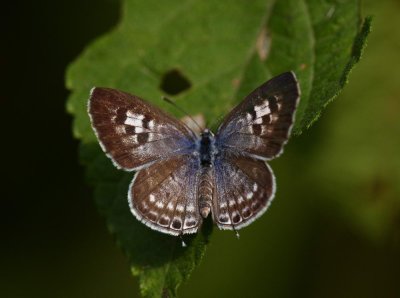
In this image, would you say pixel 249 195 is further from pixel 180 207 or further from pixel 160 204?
pixel 160 204

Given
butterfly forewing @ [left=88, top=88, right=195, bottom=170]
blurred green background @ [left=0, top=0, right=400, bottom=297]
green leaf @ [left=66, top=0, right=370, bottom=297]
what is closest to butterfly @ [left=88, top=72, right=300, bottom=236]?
butterfly forewing @ [left=88, top=88, right=195, bottom=170]

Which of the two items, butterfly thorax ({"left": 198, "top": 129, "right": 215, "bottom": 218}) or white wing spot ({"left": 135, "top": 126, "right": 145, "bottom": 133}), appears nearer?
butterfly thorax ({"left": 198, "top": 129, "right": 215, "bottom": 218})

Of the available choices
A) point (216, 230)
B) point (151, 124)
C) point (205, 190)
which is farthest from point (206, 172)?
point (216, 230)

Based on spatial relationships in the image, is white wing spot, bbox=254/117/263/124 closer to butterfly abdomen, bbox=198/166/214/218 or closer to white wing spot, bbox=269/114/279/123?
white wing spot, bbox=269/114/279/123

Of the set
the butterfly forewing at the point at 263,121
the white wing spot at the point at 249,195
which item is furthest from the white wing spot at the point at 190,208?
the butterfly forewing at the point at 263,121

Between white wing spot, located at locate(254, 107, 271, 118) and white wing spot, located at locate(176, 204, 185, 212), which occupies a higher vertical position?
white wing spot, located at locate(254, 107, 271, 118)
